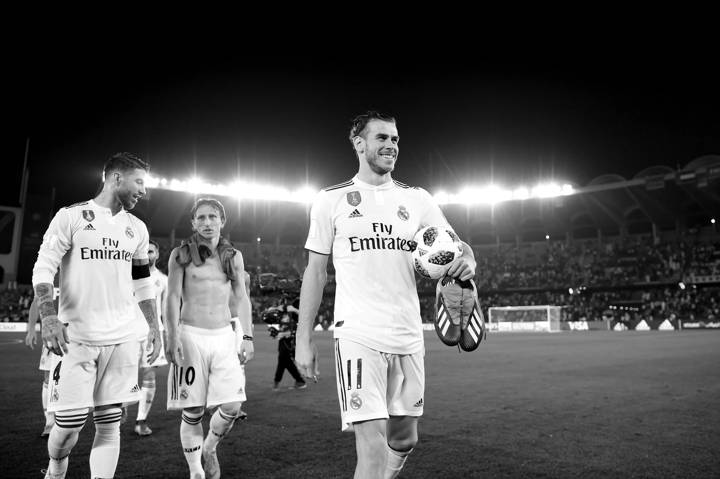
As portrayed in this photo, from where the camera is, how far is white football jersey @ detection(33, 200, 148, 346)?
14.7 ft

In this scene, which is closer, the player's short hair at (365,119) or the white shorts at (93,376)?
the player's short hair at (365,119)

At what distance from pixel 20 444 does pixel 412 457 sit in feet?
14.6

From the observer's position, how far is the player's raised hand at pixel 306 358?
350 centimetres

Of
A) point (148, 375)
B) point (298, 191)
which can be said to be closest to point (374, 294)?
point (148, 375)

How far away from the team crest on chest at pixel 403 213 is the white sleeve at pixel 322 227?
0.46 m

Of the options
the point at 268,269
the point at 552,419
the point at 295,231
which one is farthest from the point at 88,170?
the point at 552,419

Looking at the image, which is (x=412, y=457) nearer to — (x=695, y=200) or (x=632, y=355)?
(x=632, y=355)

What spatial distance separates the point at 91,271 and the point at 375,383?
2.61 m

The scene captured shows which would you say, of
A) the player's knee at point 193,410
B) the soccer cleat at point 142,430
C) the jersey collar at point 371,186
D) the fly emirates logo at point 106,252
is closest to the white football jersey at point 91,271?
the fly emirates logo at point 106,252

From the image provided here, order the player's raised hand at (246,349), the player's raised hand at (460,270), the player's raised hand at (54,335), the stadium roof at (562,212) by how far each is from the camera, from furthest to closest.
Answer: the stadium roof at (562,212) < the player's raised hand at (246,349) < the player's raised hand at (54,335) < the player's raised hand at (460,270)

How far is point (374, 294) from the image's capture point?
3645 mm

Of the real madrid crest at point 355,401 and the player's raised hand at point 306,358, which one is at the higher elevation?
the player's raised hand at point 306,358

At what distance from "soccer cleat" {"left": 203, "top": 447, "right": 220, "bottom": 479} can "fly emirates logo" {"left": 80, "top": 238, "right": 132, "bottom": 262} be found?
6.39 feet

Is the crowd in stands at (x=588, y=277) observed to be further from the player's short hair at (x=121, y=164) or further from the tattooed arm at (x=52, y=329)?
the tattooed arm at (x=52, y=329)
